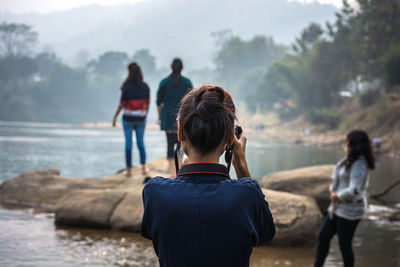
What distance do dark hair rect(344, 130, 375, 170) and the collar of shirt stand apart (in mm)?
3165

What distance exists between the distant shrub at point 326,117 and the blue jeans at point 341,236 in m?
39.8

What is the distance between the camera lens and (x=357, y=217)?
462 cm

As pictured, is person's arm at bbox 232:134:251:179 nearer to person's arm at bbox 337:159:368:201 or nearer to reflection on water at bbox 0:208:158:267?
person's arm at bbox 337:159:368:201

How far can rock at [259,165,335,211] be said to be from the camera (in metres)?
8.73

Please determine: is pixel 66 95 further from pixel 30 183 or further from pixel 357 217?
pixel 357 217

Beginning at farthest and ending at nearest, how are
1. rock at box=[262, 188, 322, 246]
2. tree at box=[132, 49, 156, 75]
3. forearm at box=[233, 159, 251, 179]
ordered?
tree at box=[132, 49, 156, 75] → rock at box=[262, 188, 322, 246] → forearm at box=[233, 159, 251, 179]

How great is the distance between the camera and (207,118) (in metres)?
1.82

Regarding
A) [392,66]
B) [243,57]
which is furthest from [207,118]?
[243,57]

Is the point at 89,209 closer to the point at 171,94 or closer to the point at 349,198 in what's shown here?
the point at 171,94

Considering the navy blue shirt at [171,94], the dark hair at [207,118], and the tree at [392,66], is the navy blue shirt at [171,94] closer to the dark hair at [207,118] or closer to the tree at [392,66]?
the dark hair at [207,118]

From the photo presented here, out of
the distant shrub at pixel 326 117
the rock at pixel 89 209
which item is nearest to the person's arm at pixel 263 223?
the rock at pixel 89 209

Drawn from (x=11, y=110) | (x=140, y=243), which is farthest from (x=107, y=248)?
(x=11, y=110)

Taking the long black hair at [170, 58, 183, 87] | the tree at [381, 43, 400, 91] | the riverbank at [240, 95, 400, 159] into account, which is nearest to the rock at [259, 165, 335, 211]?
the long black hair at [170, 58, 183, 87]

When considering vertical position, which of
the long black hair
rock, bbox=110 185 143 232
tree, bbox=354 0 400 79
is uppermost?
tree, bbox=354 0 400 79
